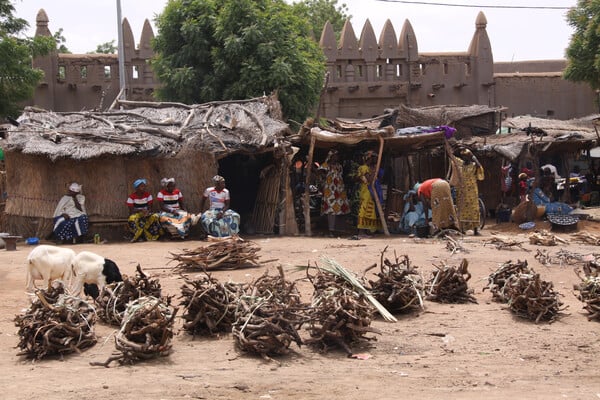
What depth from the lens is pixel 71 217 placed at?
14164 mm

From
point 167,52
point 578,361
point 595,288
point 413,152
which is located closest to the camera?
point 578,361

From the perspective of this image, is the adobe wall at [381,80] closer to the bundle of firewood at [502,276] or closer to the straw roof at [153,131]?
the straw roof at [153,131]

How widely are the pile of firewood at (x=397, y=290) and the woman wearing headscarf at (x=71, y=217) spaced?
24.9 feet

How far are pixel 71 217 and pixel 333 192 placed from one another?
4.70 m

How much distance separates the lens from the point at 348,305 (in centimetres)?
673

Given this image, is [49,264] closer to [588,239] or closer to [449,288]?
[449,288]

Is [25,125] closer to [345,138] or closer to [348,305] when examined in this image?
[345,138]

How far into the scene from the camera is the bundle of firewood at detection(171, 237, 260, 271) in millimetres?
10289

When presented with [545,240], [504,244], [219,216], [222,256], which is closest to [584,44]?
[545,240]

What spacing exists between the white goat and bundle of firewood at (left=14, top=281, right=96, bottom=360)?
1.67 m

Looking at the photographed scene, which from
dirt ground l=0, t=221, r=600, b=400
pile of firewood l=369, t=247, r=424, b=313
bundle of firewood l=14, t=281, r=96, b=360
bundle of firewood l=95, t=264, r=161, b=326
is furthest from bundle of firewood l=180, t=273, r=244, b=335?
pile of firewood l=369, t=247, r=424, b=313

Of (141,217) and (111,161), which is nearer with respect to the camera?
(141,217)

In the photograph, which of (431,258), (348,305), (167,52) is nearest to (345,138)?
(431,258)

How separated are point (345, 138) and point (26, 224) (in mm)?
5934
